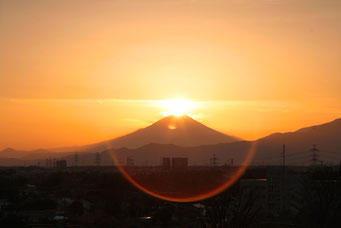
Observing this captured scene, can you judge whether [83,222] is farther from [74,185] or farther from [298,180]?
[74,185]

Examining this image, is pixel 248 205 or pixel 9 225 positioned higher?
pixel 248 205

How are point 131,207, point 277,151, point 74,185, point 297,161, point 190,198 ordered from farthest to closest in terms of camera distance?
1. point 277,151
2. point 297,161
3. point 74,185
4. point 190,198
5. point 131,207

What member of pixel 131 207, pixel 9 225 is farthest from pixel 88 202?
pixel 9 225

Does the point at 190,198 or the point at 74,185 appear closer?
the point at 190,198

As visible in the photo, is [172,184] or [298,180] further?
[172,184]

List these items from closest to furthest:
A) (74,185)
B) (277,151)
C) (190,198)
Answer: (190,198) < (74,185) < (277,151)

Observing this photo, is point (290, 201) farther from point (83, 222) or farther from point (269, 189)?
point (83, 222)

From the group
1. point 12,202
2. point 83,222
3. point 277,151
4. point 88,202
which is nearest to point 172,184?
point 88,202

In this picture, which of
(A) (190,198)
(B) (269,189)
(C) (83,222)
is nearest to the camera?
(C) (83,222)

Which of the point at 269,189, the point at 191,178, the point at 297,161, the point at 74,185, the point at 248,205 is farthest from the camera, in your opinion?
the point at 297,161
